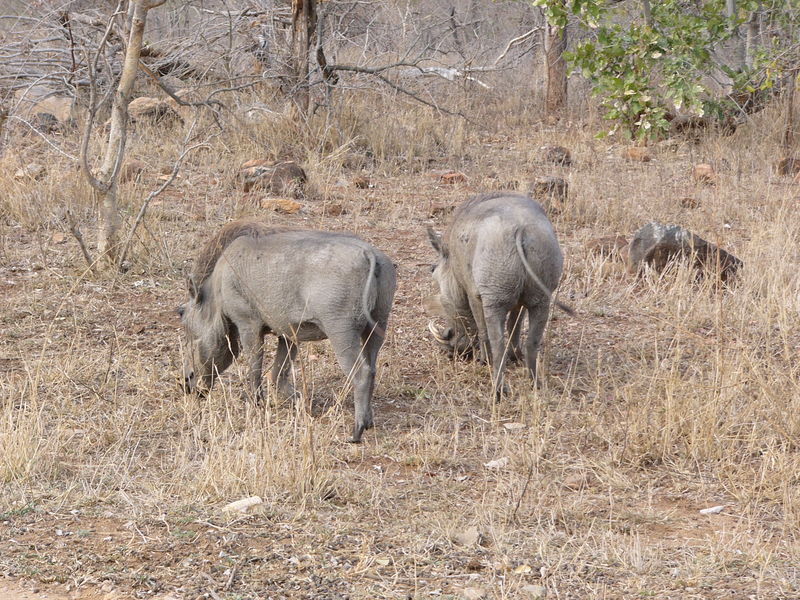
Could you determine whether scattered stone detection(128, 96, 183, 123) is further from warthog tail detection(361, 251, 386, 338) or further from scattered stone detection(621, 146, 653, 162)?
warthog tail detection(361, 251, 386, 338)

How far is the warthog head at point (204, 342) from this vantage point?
5.26 meters

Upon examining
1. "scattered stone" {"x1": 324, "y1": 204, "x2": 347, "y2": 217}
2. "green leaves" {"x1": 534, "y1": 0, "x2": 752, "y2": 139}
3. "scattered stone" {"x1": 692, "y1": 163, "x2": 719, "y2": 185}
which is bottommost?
"scattered stone" {"x1": 324, "y1": 204, "x2": 347, "y2": 217}

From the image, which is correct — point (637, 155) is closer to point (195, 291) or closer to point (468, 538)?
point (195, 291)

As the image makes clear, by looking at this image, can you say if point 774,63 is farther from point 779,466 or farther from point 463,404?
point 779,466

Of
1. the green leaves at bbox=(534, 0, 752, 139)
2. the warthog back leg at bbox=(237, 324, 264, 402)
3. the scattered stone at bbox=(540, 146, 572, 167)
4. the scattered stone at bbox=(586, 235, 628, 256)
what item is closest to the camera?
the warthog back leg at bbox=(237, 324, 264, 402)

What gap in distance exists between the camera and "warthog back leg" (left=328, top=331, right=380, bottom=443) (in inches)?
190

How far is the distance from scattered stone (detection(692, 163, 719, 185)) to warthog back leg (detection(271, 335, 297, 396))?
582cm

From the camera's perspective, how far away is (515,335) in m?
5.90

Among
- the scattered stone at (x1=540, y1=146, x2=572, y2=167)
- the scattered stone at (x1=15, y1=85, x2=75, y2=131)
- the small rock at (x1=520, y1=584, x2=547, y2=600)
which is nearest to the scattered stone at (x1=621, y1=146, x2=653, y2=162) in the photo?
the scattered stone at (x1=540, y1=146, x2=572, y2=167)

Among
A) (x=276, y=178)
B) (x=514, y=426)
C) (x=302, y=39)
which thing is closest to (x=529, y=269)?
(x=514, y=426)

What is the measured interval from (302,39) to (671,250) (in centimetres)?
511

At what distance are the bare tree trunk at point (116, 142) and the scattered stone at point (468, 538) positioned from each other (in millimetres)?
4205

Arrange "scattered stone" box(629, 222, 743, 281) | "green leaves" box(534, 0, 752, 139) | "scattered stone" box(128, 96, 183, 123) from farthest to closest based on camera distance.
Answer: "scattered stone" box(128, 96, 183, 123) → "green leaves" box(534, 0, 752, 139) → "scattered stone" box(629, 222, 743, 281)

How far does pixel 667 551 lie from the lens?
11.6 feet
